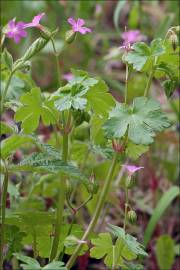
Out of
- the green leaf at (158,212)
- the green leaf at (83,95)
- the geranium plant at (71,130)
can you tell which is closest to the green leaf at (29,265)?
the geranium plant at (71,130)

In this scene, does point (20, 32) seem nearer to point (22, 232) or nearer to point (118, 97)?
point (22, 232)

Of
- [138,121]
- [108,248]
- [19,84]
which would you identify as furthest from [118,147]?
[19,84]

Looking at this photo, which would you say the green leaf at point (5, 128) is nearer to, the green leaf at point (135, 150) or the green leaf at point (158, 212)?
the green leaf at point (135, 150)

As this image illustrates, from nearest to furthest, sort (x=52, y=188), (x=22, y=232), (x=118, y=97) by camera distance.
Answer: (x=22, y=232) < (x=52, y=188) < (x=118, y=97)

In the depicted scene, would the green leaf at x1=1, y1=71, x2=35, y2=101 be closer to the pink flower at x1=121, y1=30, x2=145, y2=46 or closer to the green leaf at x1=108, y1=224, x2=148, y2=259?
the pink flower at x1=121, y1=30, x2=145, y2=46

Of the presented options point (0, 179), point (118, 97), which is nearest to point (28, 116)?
point (0, 179)

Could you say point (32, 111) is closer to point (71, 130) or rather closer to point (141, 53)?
point (71, 130)
